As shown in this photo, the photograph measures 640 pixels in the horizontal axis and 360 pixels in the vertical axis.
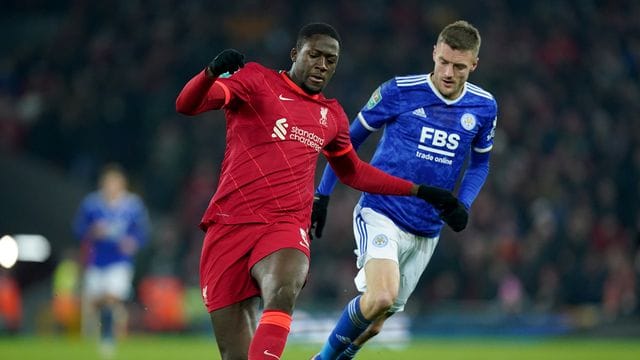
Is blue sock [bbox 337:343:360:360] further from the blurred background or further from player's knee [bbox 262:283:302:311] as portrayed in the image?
the blurred background

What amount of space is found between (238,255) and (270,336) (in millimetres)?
545

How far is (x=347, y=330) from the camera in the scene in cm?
757

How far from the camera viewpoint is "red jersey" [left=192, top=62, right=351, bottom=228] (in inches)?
247

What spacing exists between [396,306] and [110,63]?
14.6 meters

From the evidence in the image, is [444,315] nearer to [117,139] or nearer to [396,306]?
[117,139]

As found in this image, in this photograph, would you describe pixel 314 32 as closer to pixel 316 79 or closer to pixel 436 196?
pixel 316 79

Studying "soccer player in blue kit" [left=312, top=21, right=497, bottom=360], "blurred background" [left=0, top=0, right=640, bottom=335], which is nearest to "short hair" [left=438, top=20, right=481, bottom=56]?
"soccer player in blue kit" [left=312, top=21, right=497, bottom=360]

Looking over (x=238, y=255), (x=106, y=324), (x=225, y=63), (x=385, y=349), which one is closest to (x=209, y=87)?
(x=225, y=63)

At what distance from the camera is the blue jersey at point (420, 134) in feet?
25.2

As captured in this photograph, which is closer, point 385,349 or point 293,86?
point 293,86

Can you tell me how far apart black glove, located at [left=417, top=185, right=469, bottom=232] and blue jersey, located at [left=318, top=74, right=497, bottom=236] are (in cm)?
58

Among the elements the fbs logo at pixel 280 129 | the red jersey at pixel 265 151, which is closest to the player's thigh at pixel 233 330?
the red jersey at pixel 265 151

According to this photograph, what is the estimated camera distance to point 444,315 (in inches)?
689

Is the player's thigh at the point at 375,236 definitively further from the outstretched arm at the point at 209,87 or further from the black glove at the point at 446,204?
the outstretched arm at the point at 209,87
